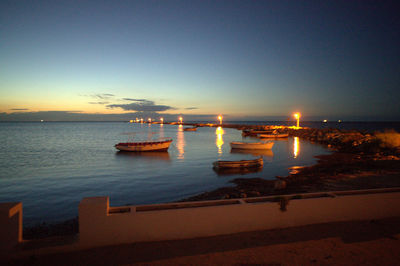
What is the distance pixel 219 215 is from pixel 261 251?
3.63ft

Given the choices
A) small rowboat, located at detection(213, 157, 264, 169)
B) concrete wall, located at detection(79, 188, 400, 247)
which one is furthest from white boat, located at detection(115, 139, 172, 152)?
concrete wall, located at detection(79, 188, 400, 247)

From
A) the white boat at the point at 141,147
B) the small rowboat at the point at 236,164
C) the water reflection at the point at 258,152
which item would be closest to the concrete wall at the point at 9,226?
the small rowboat at the point at 236,164

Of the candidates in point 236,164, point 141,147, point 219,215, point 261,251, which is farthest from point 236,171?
point 141,147

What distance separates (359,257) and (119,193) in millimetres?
12594

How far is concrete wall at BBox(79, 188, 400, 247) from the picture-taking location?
193 inches

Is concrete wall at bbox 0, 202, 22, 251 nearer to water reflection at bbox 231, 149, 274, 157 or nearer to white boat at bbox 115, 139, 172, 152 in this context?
water reflection at bbox 231, 149, 274, 157

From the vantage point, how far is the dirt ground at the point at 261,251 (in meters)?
4.56

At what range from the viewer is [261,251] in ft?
16.0

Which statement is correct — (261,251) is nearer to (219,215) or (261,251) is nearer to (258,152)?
(219,215)

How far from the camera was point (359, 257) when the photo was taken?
4699mm

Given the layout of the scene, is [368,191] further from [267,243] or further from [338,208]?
[267,243]

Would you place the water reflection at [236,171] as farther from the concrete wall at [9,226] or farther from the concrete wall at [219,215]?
the concrete wall at [9,226]

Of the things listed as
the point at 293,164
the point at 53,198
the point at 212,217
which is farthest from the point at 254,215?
the point at 293,164

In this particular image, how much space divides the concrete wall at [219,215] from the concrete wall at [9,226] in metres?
1.10
